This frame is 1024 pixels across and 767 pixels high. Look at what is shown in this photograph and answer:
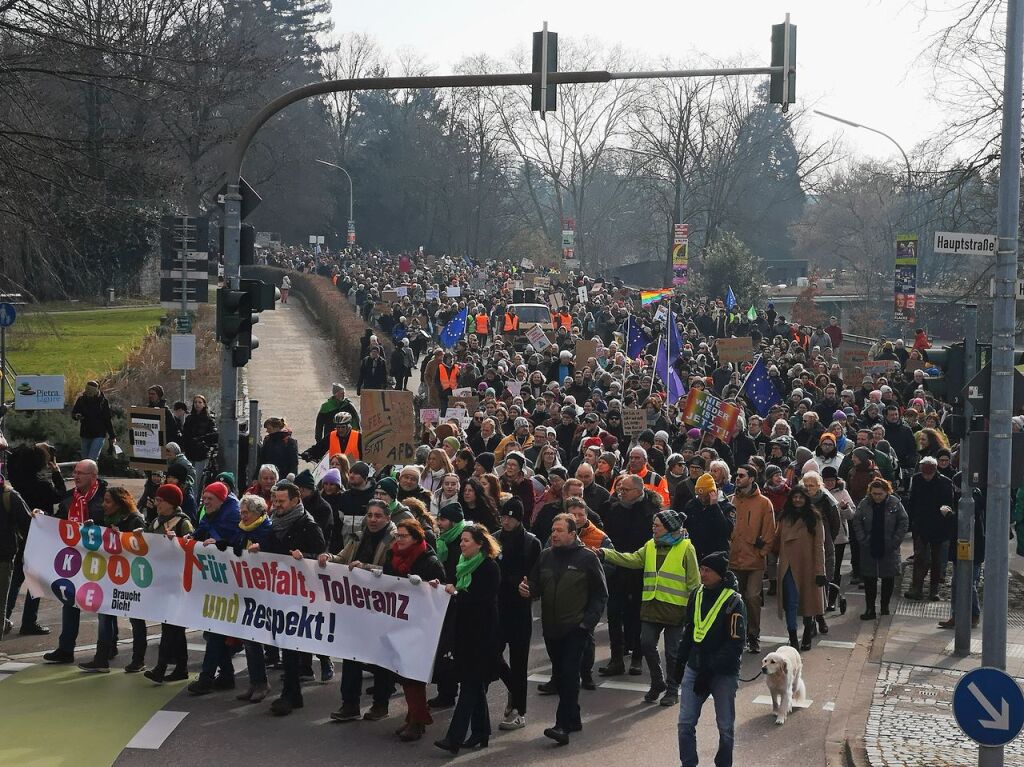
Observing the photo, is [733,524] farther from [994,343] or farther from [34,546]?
[34,546]

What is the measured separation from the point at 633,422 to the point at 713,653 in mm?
12354

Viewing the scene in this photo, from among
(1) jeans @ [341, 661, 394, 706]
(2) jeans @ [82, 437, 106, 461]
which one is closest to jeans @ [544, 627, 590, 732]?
(1) jeans @ [341, 661, 394, 706]

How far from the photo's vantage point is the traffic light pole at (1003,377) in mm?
9742

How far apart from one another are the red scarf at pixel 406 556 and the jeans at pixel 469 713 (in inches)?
39.0

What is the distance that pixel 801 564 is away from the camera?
13.0 metres

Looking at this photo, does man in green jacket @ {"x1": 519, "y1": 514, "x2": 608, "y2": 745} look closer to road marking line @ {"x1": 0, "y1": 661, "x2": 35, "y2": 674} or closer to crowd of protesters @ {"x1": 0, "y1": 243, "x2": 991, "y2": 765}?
crowd of protesters @ {"x1": 0, "y1": 243, "x2": 991, "y2": 765}

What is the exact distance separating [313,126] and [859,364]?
6793 centimetres

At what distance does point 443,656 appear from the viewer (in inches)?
415

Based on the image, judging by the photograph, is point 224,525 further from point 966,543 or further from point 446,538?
point 966,543

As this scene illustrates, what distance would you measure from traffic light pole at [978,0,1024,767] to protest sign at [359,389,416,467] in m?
10.0

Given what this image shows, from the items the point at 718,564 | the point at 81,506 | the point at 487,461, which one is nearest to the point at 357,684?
the point at 718,564

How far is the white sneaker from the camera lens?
10422mm

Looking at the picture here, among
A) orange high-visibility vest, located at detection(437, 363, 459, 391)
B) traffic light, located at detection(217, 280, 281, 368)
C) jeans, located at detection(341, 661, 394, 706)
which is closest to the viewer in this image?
jeans, located at detection(341, 661, 394, 706)

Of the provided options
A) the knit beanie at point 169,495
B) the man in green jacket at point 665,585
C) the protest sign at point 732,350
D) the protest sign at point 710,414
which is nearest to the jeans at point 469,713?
the man in green jacket at point 665,585
